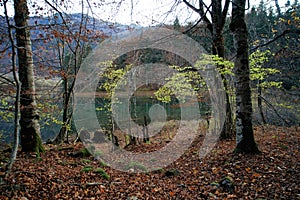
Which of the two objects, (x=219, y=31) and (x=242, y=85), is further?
(x=219, y=31)

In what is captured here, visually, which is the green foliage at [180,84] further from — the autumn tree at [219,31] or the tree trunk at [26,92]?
the tree trunk at [26,92]

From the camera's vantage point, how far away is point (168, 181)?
493 centimetres

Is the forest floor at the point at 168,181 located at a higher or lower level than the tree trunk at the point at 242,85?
lower

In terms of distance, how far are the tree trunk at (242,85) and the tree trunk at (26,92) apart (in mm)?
4905

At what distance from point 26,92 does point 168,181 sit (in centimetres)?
383

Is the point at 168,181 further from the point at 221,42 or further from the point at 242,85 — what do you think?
the point at 221,42

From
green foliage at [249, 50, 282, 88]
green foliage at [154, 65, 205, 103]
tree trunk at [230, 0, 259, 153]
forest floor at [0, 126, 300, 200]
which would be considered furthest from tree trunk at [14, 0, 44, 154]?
green foliage at [249, 50, 282, 88]

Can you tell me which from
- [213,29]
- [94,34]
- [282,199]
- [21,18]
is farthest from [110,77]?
[282,199]

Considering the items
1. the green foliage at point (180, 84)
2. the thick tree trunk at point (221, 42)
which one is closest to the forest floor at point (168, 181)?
the thick tree trunk at point (221, 42)

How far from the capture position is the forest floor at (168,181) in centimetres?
351

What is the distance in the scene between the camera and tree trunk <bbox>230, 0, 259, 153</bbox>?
5.25 metres

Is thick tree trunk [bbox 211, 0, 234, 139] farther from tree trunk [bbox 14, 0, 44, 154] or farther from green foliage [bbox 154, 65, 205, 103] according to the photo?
tree trunk [bbox 14, 0, 44, 154]

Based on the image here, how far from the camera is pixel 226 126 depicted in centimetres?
893

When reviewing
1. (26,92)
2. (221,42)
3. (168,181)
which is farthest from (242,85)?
(26,92)
